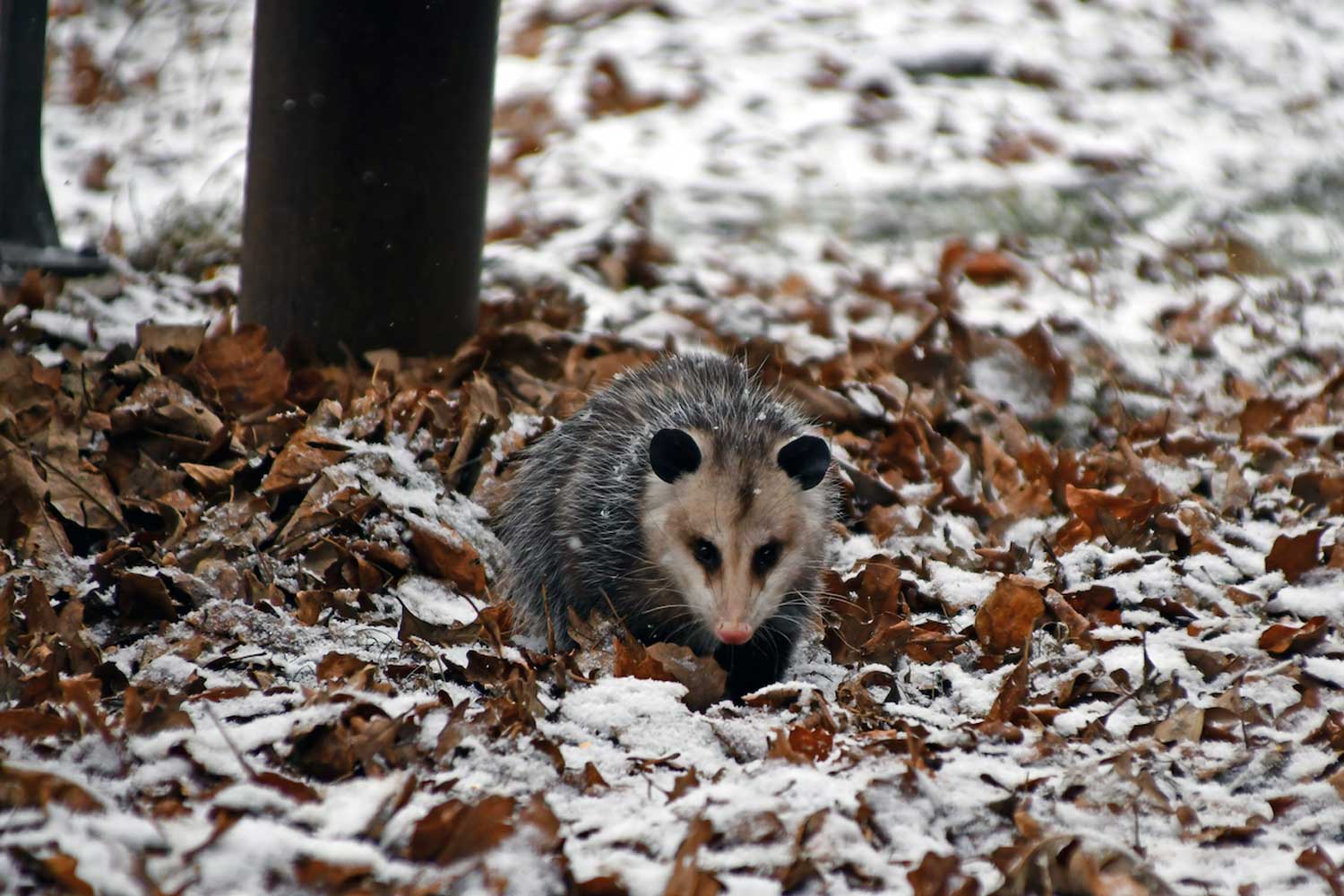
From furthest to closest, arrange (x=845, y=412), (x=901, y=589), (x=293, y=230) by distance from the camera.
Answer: (x=845, y=412) < (x=293, y=230) < (x=901, y=589)

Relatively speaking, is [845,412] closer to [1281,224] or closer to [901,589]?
[901,589]

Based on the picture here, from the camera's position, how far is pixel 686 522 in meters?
2.98

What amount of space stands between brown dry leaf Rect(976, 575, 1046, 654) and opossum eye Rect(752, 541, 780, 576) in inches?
20.5

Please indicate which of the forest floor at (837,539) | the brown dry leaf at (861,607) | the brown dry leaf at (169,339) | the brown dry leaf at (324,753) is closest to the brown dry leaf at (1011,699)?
the forest floor at (837,539)

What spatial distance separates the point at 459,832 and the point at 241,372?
2.09 meters

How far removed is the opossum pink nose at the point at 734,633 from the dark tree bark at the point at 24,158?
9.46 feet

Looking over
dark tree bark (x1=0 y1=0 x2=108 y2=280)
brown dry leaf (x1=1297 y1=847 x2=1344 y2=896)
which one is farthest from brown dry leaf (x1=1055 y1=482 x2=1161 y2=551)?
dark tree bark (x1=0 y1=0 x2=108 y2=280)

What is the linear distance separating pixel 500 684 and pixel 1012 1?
719 centimetres

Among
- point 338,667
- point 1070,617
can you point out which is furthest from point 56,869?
point 1070,617

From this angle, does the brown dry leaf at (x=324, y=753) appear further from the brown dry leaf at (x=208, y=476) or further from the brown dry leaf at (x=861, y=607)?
the brown dry leaf at (x=861, y=607)

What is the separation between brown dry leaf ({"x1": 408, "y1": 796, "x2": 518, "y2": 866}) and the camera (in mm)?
1999

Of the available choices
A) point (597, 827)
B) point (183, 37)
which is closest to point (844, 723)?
point (597, 827)

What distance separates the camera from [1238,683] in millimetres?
2721

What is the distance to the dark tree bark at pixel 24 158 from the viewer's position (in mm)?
4145
